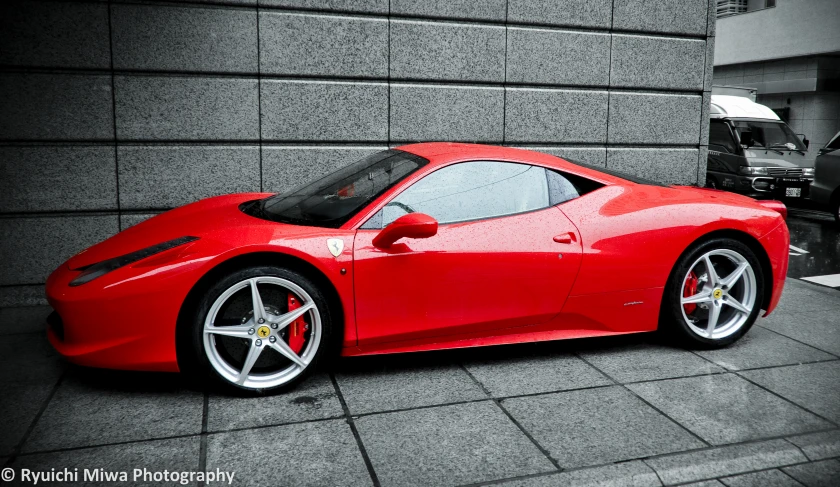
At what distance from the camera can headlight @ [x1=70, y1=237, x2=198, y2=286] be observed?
3.57 m

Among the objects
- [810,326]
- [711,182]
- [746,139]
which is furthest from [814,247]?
[810,326]

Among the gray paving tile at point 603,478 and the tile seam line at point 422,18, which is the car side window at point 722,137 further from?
the gray paving tile at point 603,478

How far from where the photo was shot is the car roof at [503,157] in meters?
4.16

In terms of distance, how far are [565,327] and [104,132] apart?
4360 mm

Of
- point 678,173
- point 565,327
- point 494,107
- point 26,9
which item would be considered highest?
point 26,9

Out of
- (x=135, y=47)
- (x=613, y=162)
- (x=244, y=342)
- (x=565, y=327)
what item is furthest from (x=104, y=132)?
(x=613, y=162)

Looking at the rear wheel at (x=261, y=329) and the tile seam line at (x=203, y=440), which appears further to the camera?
the rear wheel at (x=261, y=329)

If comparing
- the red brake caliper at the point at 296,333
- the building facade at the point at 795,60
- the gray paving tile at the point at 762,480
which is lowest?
the gray paving tile at the point at 762,480

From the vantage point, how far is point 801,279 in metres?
7.15

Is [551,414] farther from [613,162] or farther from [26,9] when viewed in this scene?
[26,9]

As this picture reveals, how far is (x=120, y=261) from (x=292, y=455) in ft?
4.72

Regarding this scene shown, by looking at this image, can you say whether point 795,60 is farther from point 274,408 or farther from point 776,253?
point 274,408

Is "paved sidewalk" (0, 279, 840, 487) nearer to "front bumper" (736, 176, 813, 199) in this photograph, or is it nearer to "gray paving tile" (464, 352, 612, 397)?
"gray paving tile" (464, 352, 612, 397)

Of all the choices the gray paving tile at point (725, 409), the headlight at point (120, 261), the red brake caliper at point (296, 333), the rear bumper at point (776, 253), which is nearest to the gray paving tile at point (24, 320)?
the headlight at point (120, 261)
